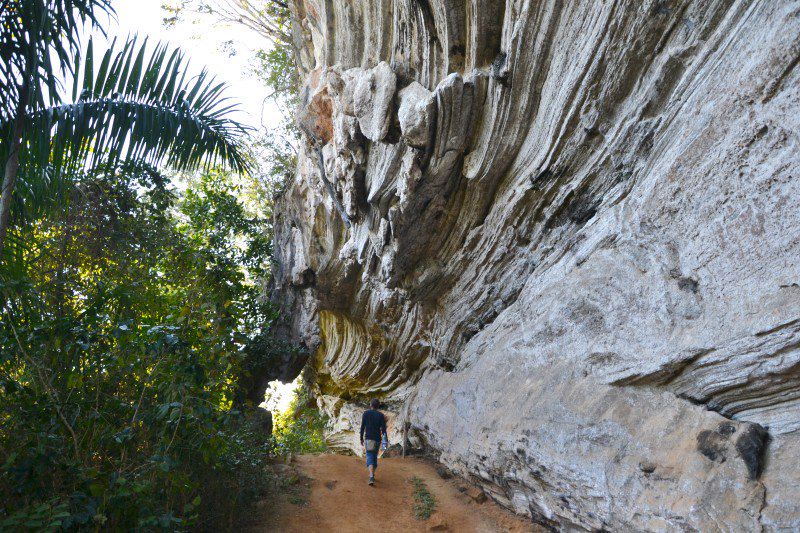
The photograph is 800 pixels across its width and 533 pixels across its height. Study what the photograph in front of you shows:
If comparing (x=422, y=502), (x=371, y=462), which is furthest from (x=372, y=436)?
(x=422, y=502)

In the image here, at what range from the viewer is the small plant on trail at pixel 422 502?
7.44m

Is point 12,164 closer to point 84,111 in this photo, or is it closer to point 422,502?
point 84,111

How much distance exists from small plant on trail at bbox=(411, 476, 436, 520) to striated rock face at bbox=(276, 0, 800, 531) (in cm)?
77

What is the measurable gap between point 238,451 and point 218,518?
1.35 meters

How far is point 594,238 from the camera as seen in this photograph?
616 cm

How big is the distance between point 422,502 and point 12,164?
649cm

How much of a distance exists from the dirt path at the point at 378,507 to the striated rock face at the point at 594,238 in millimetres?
485

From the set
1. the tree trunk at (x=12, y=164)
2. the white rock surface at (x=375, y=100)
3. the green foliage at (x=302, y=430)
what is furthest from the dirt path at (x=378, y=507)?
the white rock surface at (x=375, y=100)

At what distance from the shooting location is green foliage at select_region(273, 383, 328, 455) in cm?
1220

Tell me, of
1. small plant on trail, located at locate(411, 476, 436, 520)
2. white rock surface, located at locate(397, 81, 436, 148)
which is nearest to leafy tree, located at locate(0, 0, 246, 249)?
white rock surface, located at locate(397, 81, 436, 148)

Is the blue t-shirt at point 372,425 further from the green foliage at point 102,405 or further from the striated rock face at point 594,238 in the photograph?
the green foliage at point 102,405

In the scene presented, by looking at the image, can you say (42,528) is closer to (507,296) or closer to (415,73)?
(507,296)

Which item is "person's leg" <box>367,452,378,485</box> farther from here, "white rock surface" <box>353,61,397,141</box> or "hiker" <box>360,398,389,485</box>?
"white rock surface" <box>353,61,397,141</box>

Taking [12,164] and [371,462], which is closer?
[12,164]
